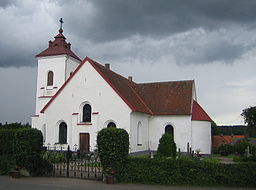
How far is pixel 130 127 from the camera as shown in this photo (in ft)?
80.7

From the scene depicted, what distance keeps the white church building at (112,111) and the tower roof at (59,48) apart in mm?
1053

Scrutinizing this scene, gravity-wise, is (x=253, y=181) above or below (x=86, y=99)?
below

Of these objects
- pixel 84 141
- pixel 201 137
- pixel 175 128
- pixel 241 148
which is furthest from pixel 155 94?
pixel 241 148

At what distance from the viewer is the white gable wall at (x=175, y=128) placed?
28062 millimetres

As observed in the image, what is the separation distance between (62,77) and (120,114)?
11569 mm

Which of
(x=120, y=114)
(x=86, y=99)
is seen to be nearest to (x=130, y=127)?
(x=120, y=114)

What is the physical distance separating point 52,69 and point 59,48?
2908 mm

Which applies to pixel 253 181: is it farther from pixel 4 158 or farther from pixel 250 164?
pixel 4 158

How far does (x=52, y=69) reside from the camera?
111 ft

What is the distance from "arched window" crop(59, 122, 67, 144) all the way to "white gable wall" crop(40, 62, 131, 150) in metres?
0.35

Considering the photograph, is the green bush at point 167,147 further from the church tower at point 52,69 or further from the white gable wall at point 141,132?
the church tower at point 52,69

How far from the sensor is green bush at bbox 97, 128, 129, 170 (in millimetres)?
13359

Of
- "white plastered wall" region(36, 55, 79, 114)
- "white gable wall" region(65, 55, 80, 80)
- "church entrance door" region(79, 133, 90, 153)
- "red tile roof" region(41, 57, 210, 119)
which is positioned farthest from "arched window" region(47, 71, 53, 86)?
"church entrance door" region(79, 133, 90, 153)

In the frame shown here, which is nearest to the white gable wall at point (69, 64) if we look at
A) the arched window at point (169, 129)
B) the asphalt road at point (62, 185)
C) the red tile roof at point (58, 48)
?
the red tile roof at point (58, 48)
